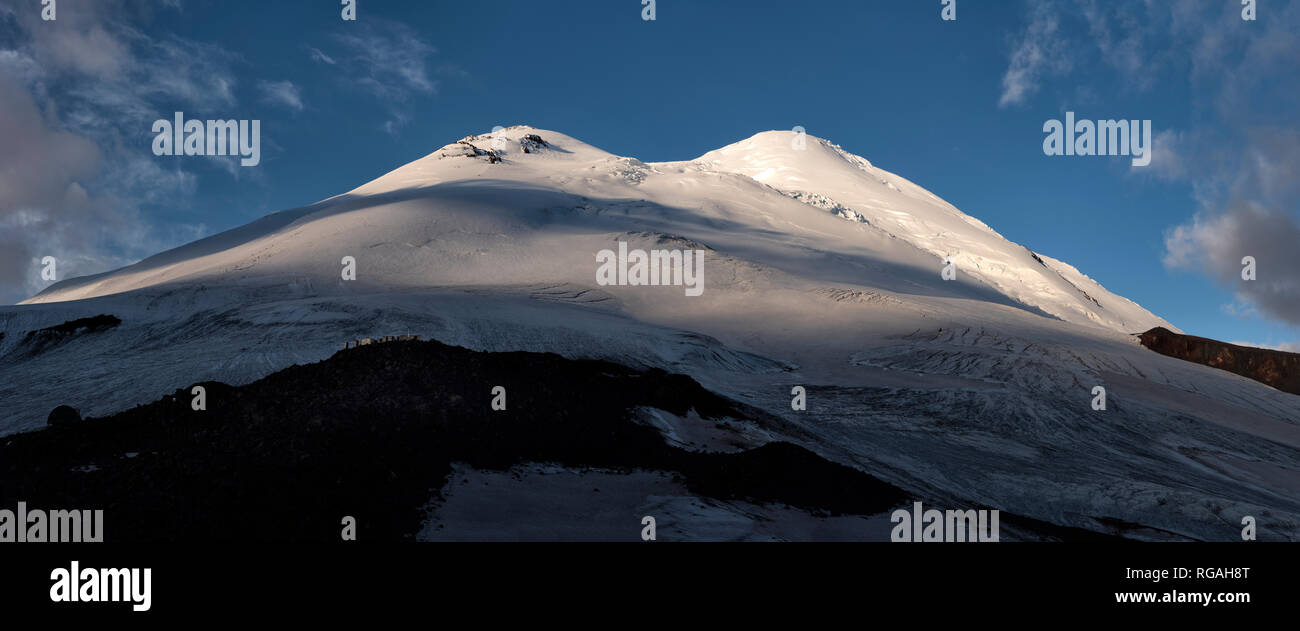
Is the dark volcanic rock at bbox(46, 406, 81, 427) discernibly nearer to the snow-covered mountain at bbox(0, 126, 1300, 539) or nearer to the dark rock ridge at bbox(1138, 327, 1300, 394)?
the snow-covered mountain at bbox(0, 126, 1300, 539)

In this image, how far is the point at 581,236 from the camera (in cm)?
5666

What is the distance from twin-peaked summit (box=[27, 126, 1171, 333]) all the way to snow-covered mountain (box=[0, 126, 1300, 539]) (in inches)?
14.0

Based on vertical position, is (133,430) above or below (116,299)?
below

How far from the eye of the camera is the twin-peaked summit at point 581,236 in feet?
150

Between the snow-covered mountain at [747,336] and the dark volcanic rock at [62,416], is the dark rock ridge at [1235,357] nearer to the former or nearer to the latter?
the snow-covered mountain at [747,336]

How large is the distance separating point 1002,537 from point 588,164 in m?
76.4

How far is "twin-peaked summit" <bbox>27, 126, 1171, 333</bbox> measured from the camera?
150 ft

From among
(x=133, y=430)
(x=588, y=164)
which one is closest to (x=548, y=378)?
(x=133, y=430)

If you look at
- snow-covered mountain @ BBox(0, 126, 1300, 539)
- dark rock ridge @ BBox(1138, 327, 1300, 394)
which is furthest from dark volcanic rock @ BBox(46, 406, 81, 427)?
dark rock ridge @ BBox(1138, 327, 1300, 394)

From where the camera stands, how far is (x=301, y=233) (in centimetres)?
5094

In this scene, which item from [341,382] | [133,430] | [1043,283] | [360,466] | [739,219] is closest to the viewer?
[360,466]

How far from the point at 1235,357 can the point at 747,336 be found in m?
28.6

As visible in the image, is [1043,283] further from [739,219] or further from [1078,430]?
[1078,430]
